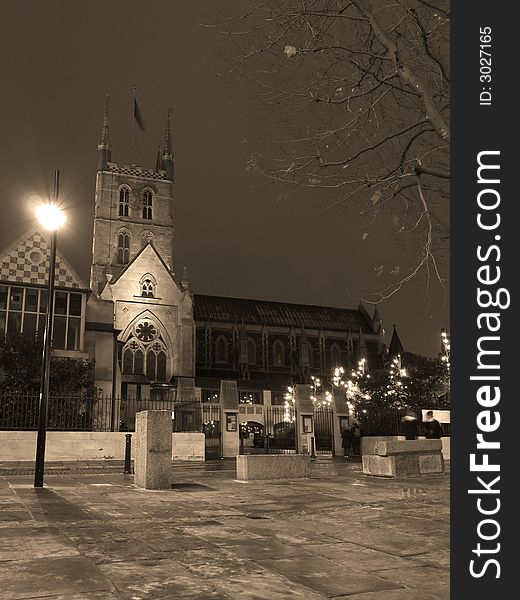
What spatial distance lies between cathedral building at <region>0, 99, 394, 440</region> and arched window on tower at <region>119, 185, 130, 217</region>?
113 millimetres

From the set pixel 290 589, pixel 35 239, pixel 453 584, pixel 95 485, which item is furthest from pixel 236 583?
pixel 35 239

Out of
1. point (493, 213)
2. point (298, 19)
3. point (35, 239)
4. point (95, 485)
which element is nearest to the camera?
point (493, 213)

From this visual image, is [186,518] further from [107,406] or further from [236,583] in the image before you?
[107,406]

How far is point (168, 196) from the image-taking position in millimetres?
69000

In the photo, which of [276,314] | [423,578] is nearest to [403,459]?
[423,578]

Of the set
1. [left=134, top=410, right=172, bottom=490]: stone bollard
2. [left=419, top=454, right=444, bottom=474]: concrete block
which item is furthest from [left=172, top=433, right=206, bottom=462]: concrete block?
[left=134, top=410, right=172, bottom=490]: stone bollard

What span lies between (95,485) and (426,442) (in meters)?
8.93

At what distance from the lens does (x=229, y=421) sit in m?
23.5

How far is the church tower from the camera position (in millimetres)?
64438

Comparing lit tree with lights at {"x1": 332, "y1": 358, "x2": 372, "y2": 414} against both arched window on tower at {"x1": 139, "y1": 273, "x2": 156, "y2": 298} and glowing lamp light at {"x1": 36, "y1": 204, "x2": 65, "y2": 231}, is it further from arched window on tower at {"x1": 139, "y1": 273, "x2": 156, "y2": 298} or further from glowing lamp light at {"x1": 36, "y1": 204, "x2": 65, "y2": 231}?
glowing lamp light at {"x1": 36, "y1": 204, "x2": 65, "y2": 231}

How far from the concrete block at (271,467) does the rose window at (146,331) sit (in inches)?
1502

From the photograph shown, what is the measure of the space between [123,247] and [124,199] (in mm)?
6067

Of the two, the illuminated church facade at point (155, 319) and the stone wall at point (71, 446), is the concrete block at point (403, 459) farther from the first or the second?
the illuminated church facade at point (155, 319)

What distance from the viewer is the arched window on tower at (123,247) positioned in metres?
64.9
